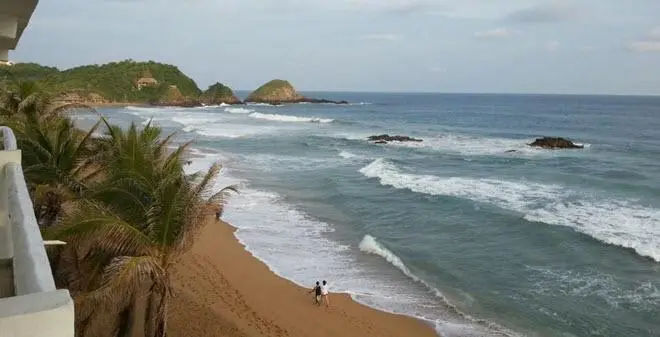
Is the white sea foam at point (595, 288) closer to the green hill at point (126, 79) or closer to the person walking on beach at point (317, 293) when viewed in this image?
the person walking on beach at point (317, 293)

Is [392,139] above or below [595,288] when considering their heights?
above

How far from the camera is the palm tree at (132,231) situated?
7188 mm

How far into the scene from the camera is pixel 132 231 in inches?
296

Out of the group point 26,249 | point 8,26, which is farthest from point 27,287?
point 8,26

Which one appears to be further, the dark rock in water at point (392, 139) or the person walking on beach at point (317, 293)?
the dark rock in water at point (392, 139)

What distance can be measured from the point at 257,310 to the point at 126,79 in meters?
123

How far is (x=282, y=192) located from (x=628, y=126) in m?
59.4

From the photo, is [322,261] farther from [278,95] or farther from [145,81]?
[278,95]

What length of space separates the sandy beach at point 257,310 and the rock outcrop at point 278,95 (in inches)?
5255

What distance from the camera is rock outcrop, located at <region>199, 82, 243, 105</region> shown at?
13275cm

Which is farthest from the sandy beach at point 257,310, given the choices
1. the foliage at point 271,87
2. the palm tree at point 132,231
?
the foliage at point 271,87

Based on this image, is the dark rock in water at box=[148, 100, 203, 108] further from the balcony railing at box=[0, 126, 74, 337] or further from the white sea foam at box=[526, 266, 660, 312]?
the balcony railing at box=[0, 126, 74, 337]

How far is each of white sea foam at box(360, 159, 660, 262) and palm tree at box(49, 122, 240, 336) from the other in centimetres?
1403

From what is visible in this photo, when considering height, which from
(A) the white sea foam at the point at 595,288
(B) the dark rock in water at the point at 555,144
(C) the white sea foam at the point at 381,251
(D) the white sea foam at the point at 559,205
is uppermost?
(B) the dark rock in water at the point at 555,144
